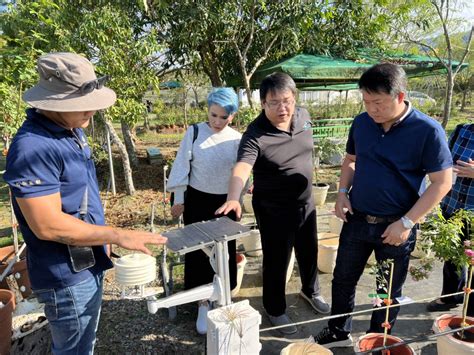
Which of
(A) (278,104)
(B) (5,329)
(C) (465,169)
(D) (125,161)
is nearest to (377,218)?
(C) (465,169)

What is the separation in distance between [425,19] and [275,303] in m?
9.23

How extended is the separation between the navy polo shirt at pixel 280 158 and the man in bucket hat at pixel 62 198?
0.99 metres

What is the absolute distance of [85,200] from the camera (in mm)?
1557

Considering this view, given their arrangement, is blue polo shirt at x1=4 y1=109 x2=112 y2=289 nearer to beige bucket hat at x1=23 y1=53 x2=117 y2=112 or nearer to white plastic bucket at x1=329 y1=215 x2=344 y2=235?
beige bucket hat at x1=23 y1=53 x2=117 y2=112

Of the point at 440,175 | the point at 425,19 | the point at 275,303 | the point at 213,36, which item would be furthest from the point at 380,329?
the point at 425,19

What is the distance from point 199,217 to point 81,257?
1119mm

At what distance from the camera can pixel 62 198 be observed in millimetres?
1455

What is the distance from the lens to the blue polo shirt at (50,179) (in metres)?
1.30

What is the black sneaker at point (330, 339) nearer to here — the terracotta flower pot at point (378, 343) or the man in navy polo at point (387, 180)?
the man in navy polo at point (387, 180)

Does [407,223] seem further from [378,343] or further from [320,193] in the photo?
[320,193]

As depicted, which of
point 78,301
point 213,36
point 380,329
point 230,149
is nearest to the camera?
point 78,301

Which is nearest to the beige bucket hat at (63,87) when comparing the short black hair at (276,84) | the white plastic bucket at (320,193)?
the short black hair at (276,84)

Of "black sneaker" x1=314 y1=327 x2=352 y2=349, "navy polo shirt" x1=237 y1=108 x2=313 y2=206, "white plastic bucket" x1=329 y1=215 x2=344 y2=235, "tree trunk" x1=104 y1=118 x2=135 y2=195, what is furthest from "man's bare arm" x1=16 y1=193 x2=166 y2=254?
"tree trunk" x1=104 y1=118 x2=135 y2=195

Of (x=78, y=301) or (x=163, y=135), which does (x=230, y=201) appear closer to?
(x=78, y=301)
